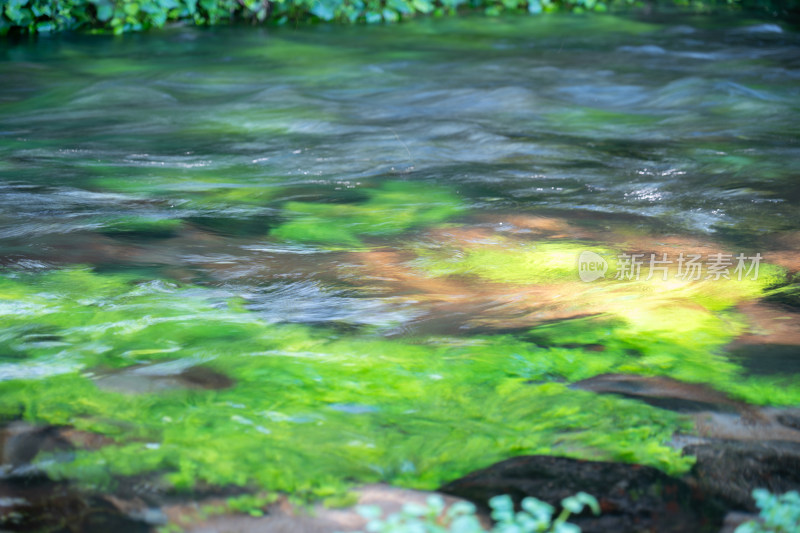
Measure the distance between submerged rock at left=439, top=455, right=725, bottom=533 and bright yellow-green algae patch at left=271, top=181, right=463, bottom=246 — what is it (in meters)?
1.30

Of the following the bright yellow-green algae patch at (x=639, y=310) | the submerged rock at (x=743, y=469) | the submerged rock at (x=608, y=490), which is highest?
the bright yellow-green algae patch at (x=639, y=310)

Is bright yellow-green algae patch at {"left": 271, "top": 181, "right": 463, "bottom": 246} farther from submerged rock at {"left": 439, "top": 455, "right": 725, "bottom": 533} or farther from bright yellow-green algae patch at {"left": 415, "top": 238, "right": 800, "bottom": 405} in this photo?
submerged rock at {"left": 439, "top": 455, "right": 725, "bottom": 533}

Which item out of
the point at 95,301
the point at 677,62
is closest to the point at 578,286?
the point at 95,301

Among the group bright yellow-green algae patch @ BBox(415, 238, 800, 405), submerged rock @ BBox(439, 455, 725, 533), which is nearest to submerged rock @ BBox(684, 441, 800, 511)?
submerged rock @ BBox(439, 455, 725, 533)

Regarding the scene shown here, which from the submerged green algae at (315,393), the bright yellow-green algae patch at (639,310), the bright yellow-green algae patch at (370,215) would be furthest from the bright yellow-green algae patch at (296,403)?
the bright yellow-green algae patch at (370,215)

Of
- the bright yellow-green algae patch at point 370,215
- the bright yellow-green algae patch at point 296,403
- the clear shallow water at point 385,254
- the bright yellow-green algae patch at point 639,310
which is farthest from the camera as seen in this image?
the bright yellow-green algae patch at point 370,215

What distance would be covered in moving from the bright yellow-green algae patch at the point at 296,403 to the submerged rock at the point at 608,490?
1.5 inches

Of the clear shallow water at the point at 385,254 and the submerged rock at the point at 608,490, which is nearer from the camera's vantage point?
the submerged rock at the point at 608,490

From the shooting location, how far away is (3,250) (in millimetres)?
2361

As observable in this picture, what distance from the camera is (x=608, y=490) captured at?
131 centimetres

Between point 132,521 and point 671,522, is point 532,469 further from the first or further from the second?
point 132,521

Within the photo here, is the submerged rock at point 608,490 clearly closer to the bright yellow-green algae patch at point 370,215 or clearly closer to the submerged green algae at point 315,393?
the submerged green algae at point 315,393

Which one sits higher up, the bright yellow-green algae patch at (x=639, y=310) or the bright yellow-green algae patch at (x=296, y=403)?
the bright yellow-green algae patch at (x=639, y=310)

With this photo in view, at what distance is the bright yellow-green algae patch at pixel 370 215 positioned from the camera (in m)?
2.62
